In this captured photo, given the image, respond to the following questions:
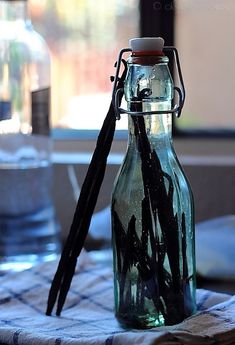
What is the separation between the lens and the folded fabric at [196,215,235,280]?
92 centimetres

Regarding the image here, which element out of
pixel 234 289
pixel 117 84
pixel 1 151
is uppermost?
pixel 117 84

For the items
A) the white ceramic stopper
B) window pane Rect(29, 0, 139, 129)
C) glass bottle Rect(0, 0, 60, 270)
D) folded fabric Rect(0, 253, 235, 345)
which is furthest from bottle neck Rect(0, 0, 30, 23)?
the white ceramic stopper

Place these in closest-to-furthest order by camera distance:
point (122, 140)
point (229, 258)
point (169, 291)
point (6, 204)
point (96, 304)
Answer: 1. point (169, 291)
2. point (96, 304)
3. point (229, 258)
4. point (6, 204)
5. point (122, 140)

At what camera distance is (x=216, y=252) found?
3.08 feet

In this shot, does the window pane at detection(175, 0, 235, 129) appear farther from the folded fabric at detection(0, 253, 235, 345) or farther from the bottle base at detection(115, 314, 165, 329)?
the bottle base at detection(115, 314, 165, 329)

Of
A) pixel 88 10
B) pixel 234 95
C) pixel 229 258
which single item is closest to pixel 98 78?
pixel 88 10

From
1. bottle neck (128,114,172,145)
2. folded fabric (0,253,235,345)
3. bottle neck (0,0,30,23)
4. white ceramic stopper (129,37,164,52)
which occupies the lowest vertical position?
folded fabric (0,253,235,345)

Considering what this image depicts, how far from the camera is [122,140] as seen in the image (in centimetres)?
122

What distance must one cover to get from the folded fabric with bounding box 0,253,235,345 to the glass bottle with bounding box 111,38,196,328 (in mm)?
33

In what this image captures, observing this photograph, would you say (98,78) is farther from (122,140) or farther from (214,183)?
(214,183)

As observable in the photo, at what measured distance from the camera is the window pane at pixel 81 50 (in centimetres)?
127

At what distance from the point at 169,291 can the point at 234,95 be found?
0.62 m

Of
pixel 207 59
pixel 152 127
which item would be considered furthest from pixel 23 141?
pixel 152 127

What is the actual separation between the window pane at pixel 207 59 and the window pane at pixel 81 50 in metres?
0.10
